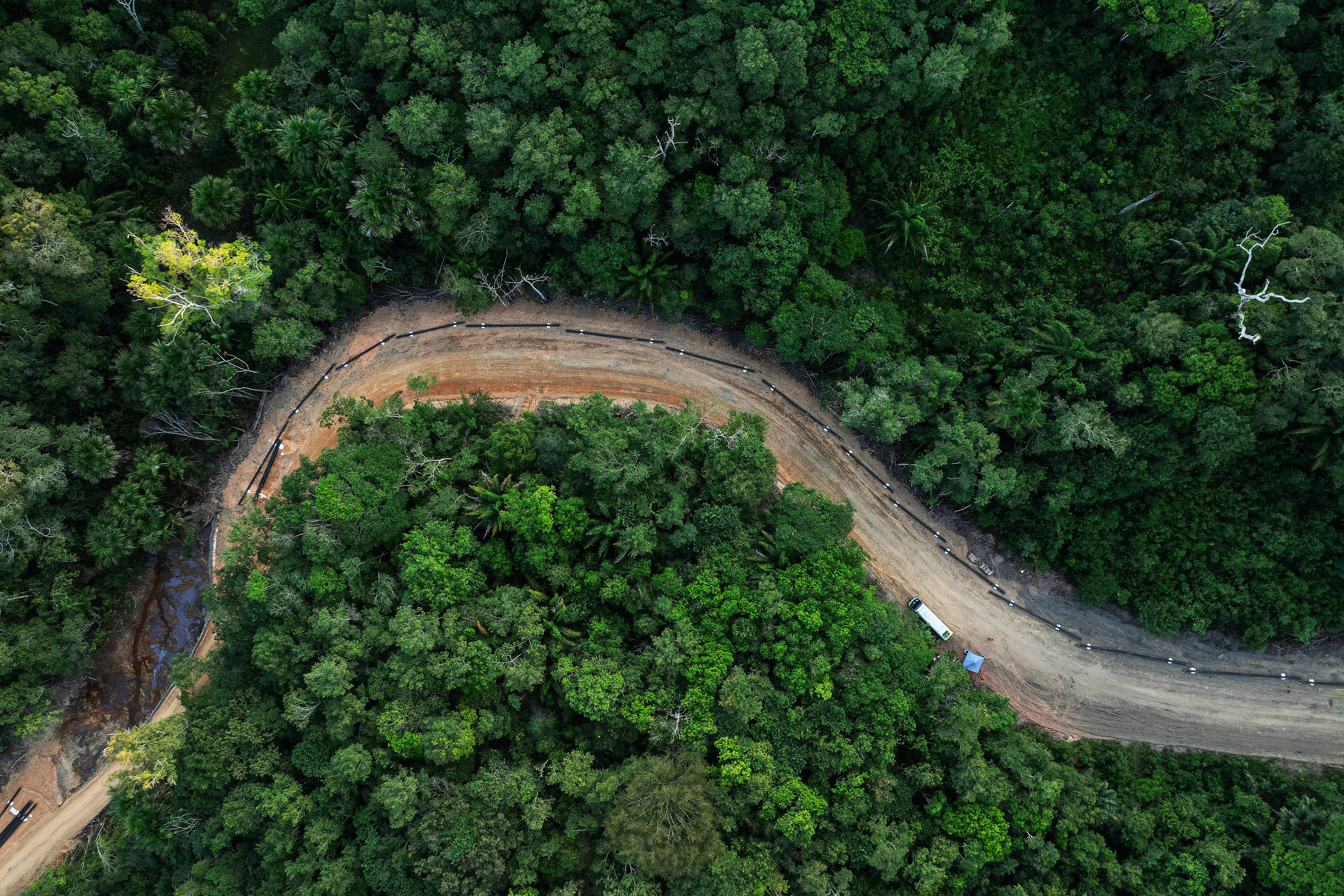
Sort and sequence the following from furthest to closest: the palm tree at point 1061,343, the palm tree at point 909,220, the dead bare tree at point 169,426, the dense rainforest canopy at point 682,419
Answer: the dead bare tree at point 169,426, the palm tree at point 909,220, the palm tree at point 1061,343, the dense rainforest canopy at point 682,419

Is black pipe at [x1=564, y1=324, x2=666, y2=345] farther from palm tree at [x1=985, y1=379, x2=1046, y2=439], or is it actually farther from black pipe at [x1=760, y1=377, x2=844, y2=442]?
palm tree at [x1=985, y1=379, x2=1046, y2=439]

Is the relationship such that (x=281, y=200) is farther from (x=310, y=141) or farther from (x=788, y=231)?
(x=788, y=231)

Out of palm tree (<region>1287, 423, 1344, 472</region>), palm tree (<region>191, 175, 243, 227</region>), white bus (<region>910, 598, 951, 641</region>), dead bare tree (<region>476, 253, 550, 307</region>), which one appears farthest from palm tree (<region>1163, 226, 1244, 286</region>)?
palm tree (<region>191, 175, 243, 227</region>)

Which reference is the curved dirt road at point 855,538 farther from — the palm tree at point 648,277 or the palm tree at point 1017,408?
the palm tree at point 1017,408

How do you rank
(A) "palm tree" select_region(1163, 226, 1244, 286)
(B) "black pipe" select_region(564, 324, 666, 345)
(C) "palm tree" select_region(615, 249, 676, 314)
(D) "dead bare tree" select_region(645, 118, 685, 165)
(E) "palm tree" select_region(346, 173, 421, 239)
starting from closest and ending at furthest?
(A) "palm tree" select_region(1163, 226, 1244, 286), (D) "dead bare tree" select_region(645, 118, 685, 165), (E) "palm tree" select_region(346, 173, 421, 239), (C) "palm tree" select_region(615, 249, 676, 314), (B) "black pipe" select_region(564, 324, 666, 345)

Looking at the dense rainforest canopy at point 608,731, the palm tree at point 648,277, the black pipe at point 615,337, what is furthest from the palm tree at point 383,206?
the palm tree at point 648,277

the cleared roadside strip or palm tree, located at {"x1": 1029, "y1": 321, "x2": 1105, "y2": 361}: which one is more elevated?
palm tree, located at {"x1": 1029, "y1": 321, "x2": 1105, "y2": 361}

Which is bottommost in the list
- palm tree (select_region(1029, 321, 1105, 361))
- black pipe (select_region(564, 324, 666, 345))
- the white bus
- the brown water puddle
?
the brown water puddle
